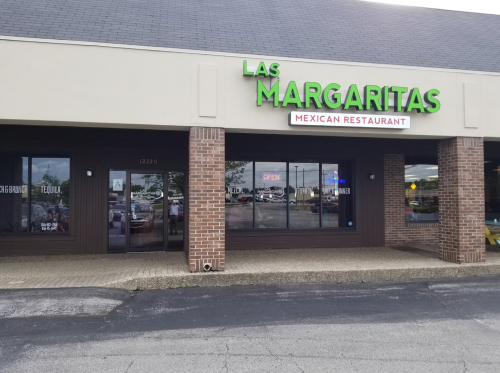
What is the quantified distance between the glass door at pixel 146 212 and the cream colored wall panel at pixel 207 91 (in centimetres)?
332

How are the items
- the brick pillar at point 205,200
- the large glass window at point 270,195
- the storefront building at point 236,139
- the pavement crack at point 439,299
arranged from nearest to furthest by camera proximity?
the pavement crack at point 439,299 → the storefront building at point 236,139 → the brick pillar at point 205,200 → the large glass window at point 270,195

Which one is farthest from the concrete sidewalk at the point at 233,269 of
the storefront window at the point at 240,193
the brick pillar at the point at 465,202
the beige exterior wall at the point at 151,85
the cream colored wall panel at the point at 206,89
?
the cream colored wall panel at the point at 206,89

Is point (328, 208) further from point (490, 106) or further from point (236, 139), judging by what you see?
point (490, 106)

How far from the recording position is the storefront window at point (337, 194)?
12.2 meters

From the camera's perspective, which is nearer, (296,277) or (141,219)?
(296,277)

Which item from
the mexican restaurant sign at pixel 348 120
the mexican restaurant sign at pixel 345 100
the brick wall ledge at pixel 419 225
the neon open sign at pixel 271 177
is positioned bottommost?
the brick wall ledge at pixel 419 225

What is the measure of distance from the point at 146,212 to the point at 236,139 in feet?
10.7

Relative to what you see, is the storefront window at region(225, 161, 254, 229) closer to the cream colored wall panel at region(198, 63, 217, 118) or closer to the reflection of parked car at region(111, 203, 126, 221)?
the reflection of parked car at region(111, 203, 126, 221)

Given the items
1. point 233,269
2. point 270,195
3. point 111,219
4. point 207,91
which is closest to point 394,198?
point 270,195

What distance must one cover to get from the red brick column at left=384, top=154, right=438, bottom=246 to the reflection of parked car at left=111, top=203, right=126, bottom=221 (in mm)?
7916

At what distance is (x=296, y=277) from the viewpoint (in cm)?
819

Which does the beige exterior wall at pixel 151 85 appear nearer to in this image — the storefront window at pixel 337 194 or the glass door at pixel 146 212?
the glass door at pixel 146 212

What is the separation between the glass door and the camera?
10.6 metres

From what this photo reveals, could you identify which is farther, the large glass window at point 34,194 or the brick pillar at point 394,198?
the brick pillar at point 394,198
